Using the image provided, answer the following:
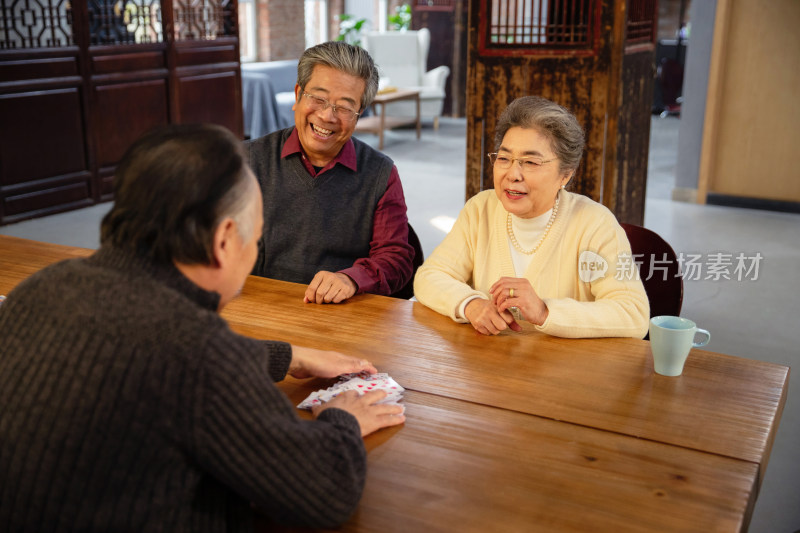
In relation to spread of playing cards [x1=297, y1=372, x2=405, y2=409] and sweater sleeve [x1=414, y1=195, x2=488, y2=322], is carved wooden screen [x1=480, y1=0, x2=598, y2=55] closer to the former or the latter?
sweater sleeve [x1=414, y1=195, x2=488, y2=322]

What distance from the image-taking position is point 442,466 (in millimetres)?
1132

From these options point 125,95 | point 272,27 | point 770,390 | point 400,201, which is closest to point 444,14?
point 272,27

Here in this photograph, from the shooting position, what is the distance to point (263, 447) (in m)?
0.91

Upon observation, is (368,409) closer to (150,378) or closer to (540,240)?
(150,378)

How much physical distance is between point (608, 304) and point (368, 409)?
2.13 ft

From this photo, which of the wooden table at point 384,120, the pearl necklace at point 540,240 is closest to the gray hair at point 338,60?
the pearl necklace at point 540,240

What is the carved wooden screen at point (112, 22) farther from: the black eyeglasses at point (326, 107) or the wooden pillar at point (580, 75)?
Answer: the black eyeglasses at point (326, 107)

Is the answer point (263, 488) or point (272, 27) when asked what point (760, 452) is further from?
point (272, 27)

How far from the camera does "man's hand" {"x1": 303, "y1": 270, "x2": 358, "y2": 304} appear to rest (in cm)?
179

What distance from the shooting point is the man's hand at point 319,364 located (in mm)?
1380

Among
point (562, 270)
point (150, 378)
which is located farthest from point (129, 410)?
point (562, 270)

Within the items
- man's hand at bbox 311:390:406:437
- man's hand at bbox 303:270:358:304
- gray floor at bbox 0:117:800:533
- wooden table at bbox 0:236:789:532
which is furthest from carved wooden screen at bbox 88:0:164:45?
man's hand at bbox 311:390:406:437

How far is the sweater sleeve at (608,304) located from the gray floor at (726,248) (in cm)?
99

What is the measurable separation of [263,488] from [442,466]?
305 millimetres
